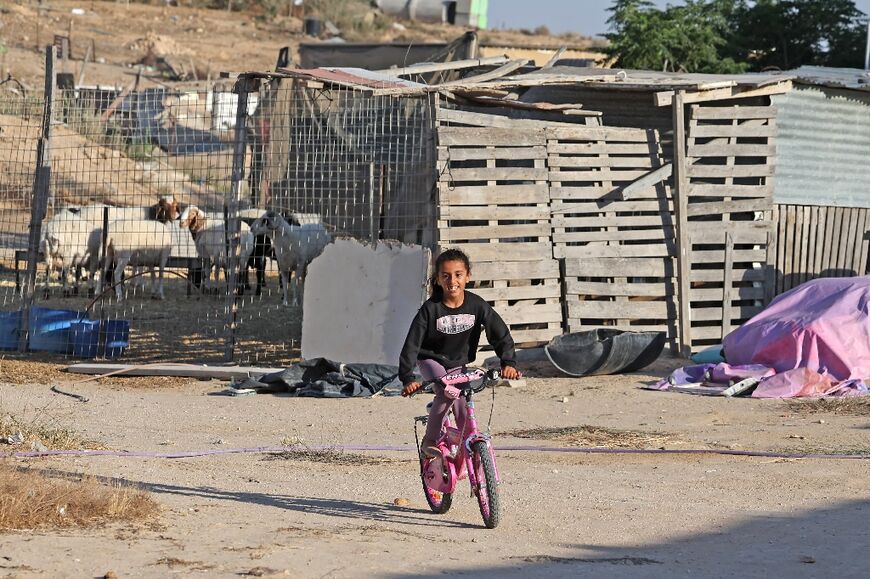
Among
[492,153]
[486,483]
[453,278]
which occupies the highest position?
[492,153]

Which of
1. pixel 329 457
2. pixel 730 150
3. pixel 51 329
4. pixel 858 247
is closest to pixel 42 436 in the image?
pixel 329 457

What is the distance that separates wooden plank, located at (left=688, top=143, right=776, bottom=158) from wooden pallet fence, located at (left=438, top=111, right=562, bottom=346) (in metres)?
2.00

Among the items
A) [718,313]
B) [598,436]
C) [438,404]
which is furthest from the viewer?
[718,313]

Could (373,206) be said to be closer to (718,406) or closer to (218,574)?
(718,406)

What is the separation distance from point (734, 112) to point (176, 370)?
7.20 m

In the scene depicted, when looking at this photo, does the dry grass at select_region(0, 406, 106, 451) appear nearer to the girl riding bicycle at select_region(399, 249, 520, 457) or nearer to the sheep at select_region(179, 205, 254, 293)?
the girl riding bicycle at select_region(399, 249, 520, 457)

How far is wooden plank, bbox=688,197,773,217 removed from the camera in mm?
15172

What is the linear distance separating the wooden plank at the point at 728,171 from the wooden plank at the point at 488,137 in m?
1.99

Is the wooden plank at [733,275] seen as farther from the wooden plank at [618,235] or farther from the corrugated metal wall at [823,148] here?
the corrugated metal wall at [823,148]

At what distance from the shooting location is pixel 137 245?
19844 mm

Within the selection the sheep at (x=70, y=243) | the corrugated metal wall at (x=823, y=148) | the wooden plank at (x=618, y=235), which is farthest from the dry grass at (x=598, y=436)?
the sheep at (x=70, y=243)

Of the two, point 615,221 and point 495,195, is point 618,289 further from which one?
point 495,195

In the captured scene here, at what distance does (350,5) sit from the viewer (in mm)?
62312

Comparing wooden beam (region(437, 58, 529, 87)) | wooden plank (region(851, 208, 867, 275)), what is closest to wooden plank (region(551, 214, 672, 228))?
wooden beam (region(437, 58, 529, 87))
